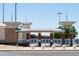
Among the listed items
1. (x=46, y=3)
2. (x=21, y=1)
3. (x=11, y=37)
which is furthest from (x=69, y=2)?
(x=11, y=37)

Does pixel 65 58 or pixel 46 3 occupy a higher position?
pixel 46 3

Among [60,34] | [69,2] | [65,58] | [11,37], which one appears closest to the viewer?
[69,2]

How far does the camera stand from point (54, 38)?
18.2 metres

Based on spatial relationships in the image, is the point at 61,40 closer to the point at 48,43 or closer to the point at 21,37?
the point at 48,43

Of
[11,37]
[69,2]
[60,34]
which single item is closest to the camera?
[69,2]

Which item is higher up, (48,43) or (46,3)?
(46,3)

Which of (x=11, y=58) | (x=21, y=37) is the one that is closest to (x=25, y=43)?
(x=21, y=37)

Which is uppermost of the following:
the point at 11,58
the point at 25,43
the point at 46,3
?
the point at 46,3

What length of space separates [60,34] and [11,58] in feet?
55.5

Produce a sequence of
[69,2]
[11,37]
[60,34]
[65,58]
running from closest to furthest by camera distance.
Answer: [69,2]
[65,58]
[11,37]
[60,34]

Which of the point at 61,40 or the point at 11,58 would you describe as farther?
the point at 61,40

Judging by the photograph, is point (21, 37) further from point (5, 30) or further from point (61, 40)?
point (61, 40)

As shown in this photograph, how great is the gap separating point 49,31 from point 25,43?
5.83ft

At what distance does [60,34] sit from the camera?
18.2 meters
